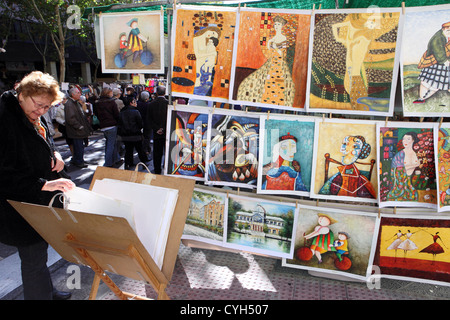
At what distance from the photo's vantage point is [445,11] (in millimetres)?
2162

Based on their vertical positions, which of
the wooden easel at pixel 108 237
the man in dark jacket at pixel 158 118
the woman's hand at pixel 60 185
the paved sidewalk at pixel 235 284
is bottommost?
the paved sidewalk at pixel 235 284

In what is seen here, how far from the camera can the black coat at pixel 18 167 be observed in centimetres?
193

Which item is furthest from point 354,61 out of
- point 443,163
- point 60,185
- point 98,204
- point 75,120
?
point 75,120

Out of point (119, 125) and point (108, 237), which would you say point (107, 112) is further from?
point (108, 237)

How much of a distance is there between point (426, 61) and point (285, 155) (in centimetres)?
114

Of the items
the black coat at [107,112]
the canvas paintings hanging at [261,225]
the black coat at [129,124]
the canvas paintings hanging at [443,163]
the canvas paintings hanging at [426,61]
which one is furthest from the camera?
the black coat at [107,112]

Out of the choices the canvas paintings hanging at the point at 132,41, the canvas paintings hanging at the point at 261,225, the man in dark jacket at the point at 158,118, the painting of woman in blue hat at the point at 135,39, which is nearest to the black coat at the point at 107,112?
the man in dark jacket at the point at 158,118

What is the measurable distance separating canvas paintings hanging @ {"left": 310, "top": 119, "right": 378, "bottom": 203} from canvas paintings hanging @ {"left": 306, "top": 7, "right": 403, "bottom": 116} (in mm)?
132

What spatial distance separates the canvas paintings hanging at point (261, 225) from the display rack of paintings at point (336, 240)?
0.09 m

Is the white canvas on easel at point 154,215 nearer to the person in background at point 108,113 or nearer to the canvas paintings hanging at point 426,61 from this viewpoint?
the canvas paintings hanging at point 426,61

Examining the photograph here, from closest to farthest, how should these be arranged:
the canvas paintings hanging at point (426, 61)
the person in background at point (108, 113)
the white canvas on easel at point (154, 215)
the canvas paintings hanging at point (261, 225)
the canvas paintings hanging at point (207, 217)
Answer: the white canvas on easel at point (154, 215) → the canvas paintings hanging at point (426, 61) → the canvas paintings hanging at point (261, 225) → the canvas paintings hanging at point (207, 217) → the person in background at point (108, 113)

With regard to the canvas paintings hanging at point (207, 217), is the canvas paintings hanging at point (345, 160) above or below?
above

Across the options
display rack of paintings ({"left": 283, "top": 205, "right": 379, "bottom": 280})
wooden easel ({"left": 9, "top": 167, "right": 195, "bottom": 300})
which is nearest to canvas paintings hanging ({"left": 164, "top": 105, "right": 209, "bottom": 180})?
wooden easel ({"left": 9, "top": 167, "right": 195, "bottom": 300})

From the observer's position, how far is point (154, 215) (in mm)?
1883
